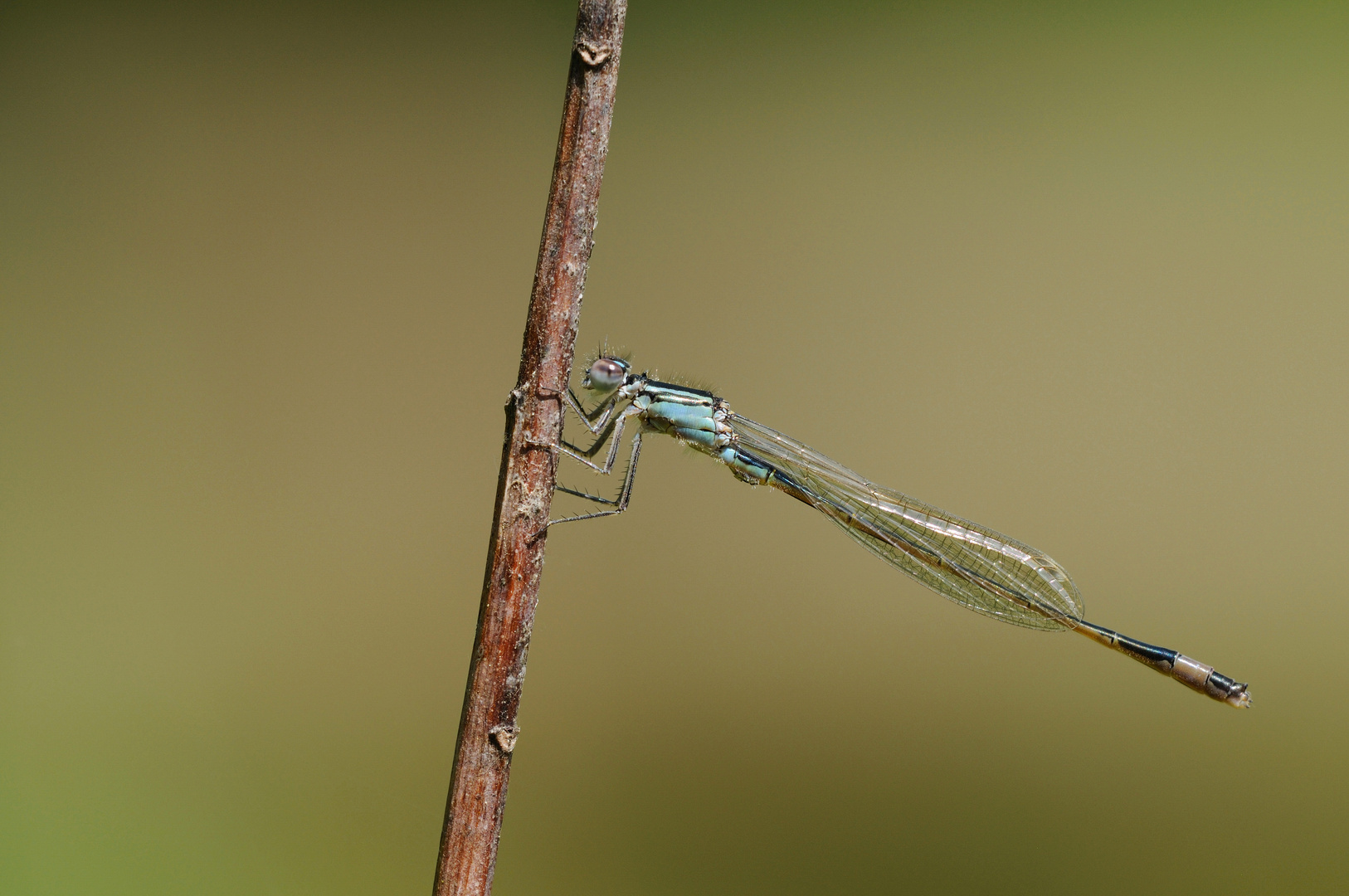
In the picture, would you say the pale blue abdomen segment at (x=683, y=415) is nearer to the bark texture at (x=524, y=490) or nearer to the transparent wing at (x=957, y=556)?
the transparent wing at (x=957, y=556)

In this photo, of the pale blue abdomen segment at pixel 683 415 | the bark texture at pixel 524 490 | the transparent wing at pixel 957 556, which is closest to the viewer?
the bark texture at pixel 524 490

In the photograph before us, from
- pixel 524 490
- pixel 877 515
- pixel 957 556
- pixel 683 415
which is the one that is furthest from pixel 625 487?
pixel 957 556

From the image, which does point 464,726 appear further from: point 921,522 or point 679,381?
point 921,522

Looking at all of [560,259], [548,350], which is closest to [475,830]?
[548,350]

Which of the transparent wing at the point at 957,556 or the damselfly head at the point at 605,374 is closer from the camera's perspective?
the damselfly head at the point at 605,374

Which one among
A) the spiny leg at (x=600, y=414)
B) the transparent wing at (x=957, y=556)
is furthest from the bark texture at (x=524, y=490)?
the transparent wing at (x=957, y=556)

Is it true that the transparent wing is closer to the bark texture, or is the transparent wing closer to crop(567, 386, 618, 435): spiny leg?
crop(567, 386, 618, 435): spiny leg

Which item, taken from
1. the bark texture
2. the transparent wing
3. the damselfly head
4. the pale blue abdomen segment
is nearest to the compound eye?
the damselfly head
